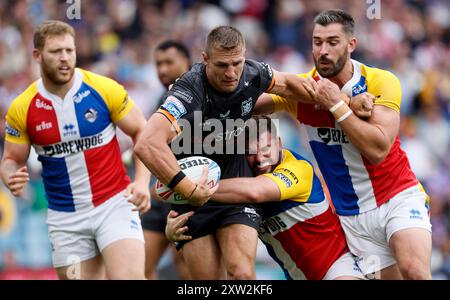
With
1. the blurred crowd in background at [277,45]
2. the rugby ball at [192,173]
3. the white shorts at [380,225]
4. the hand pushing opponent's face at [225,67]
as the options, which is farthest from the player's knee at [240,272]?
the blurred crowd in background at [277,45]

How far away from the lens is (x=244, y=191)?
7699 mm

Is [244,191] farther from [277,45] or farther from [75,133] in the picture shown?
[277,45]

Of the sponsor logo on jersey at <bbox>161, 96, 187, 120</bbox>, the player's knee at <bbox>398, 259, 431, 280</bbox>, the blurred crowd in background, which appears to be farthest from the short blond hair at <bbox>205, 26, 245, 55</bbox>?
the blurred crowd in background

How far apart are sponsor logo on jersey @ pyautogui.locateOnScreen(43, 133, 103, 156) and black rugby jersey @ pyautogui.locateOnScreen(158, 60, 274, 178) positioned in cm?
102

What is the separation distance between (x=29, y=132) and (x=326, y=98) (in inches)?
106

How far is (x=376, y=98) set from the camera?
26.3 feet

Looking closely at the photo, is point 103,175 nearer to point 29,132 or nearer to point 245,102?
point 29,132

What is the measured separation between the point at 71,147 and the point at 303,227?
87.2 inches

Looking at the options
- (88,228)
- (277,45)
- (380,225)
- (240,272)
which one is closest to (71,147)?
(88,228)

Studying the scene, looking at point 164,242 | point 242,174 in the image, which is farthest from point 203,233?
point 164,242

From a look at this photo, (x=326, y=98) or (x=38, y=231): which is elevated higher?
(x=326, y=98)

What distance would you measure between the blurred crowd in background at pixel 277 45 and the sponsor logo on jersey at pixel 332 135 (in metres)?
4.67

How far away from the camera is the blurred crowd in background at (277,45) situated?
47.5 feet

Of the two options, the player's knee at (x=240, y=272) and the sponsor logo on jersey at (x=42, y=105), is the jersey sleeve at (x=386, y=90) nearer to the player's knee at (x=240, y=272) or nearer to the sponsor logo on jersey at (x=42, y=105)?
the player's knee at (x=240, y=272)
